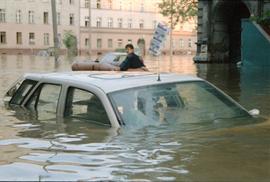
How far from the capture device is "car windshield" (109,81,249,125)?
7.16m

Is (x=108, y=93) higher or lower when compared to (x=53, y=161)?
higher

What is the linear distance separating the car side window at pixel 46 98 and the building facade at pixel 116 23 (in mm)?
86010

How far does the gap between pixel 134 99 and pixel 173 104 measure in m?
0.65

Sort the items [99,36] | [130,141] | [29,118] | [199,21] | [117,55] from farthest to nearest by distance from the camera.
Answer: [99,36], [199,21], [117,55], [29,118], [130,141]

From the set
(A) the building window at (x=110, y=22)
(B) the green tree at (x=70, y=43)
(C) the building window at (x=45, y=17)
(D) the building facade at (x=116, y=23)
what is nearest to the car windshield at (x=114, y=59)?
(B) the green tree at (x=70, y=43)

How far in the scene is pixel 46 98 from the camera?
8422mm

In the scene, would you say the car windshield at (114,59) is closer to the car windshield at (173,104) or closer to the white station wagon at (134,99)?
the white station wagon at (134,99)

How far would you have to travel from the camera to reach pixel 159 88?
7.41 meters

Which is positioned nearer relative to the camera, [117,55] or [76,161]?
[76,161]

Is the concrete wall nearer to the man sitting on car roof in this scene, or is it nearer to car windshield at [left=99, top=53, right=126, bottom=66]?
car windshield at [left=99, top=53, right=126, bottom=66]

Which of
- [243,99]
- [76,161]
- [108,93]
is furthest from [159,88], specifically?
[243,99]

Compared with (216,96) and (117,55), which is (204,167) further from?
(117,55)

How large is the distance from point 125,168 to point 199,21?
1370 inches

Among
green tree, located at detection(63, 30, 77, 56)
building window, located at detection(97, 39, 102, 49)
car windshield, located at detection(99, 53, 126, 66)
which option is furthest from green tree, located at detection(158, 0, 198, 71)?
car windshield, located at detection(99, 53, 126, 66)
